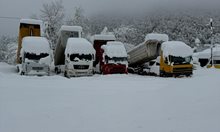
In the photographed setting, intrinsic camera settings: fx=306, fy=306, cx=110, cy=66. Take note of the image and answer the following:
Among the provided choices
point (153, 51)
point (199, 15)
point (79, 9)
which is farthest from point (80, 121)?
point (199, 15)

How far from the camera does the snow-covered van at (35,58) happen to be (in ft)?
67.7

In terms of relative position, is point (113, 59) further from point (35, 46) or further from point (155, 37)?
point (35, 46)

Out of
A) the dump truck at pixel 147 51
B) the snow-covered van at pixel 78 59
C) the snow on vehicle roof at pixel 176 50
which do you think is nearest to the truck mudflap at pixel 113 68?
the snow-covered van at pixel 78 59

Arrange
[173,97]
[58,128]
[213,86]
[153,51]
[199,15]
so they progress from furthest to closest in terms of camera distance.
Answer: [199,15], [153,51], [213,86], [173,97], [58,128]

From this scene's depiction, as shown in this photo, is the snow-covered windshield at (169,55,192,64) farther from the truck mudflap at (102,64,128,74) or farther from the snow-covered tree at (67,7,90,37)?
the snow-covered tree at (67,7,90,37)

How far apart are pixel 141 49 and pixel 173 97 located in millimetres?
17315

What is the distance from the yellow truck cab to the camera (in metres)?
22.2

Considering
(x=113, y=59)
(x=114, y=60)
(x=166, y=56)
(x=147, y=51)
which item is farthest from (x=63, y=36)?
(x=166, y=56)

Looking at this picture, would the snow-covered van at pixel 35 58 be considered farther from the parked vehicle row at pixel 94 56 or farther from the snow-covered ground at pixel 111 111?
the snow-covered ground at pixel 111 111

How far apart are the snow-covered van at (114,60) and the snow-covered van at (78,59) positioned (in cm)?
187

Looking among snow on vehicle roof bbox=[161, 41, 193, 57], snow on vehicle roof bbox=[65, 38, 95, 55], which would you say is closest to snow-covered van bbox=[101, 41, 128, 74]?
snow on vehicle roof bbox=[65, 38, 95, 55]

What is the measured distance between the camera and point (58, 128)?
20.9 ft

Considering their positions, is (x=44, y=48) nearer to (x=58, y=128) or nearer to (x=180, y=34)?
(x=58, y=128)

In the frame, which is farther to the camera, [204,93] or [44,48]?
[44,48]
